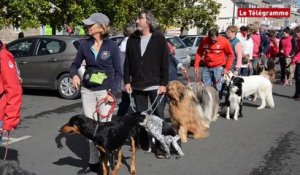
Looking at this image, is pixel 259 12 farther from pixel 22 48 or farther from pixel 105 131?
pixel 105 131

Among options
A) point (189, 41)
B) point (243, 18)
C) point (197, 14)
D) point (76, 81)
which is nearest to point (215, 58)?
point (76, 81)

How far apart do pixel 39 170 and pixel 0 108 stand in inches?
83.2

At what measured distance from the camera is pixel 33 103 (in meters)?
11.5

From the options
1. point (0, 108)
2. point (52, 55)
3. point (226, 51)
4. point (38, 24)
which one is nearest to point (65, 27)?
point (38, 24)

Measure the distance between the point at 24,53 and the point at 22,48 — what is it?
0.62ft

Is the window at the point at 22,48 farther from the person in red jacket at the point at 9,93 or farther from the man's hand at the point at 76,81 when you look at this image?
the person in red jacket at the point at 9,93

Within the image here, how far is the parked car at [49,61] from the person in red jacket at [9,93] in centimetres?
778

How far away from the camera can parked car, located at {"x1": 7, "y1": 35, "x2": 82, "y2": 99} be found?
471 inches

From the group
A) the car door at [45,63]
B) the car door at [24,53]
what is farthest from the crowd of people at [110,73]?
the car door at [24,53]

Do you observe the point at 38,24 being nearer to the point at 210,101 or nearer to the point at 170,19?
the point at 210,101

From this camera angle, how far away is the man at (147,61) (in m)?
6.12

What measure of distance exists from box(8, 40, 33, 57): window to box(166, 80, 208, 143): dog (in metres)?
6.28

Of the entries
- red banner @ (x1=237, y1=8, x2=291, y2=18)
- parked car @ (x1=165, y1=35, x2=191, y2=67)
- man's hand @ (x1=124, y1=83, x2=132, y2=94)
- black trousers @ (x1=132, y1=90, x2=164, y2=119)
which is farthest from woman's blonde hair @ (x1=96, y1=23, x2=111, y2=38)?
red banner @ (x1=237, y1=8, x2=291, y2=18)

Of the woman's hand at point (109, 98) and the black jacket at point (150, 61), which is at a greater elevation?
the black jacket at point (150, 61)
